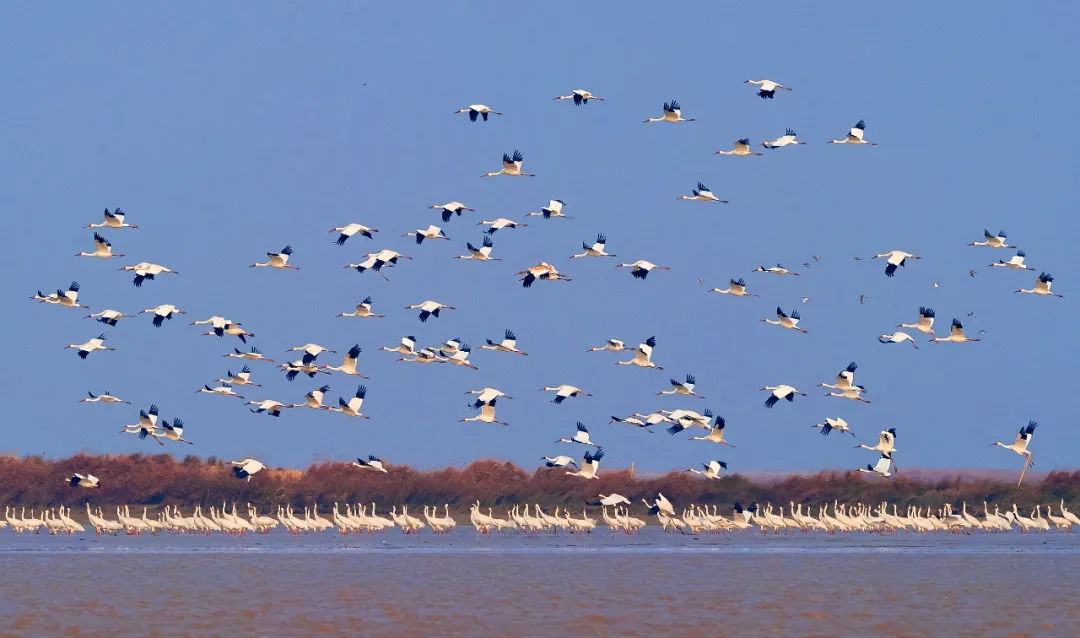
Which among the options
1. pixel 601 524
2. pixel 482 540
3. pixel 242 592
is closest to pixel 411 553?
pixel 482 540

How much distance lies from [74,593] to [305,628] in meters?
6.84

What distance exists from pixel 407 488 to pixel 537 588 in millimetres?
31825

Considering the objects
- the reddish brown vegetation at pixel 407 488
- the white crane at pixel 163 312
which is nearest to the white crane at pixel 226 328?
the white crane at pixel 163 312

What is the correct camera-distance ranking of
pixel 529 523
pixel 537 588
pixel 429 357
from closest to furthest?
pixel 537 588 → pixel 429 357 → pixel 529 523

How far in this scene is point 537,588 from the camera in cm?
3284

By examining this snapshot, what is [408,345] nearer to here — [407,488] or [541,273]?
[541,273]

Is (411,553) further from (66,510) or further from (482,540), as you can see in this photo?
(66,510)

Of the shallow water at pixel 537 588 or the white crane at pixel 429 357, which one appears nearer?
the shallow water at pixel 537 588

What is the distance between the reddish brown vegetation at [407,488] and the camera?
6209 cm

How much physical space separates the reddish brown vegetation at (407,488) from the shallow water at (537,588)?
1377cm

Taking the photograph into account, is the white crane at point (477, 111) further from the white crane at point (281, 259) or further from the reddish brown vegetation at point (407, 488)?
the reddish brown vegetation at point (407, 488)

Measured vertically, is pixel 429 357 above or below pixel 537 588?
above

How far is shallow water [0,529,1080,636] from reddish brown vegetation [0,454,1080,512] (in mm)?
13765

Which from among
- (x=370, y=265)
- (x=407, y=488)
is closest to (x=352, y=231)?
(x=370, y=265)
